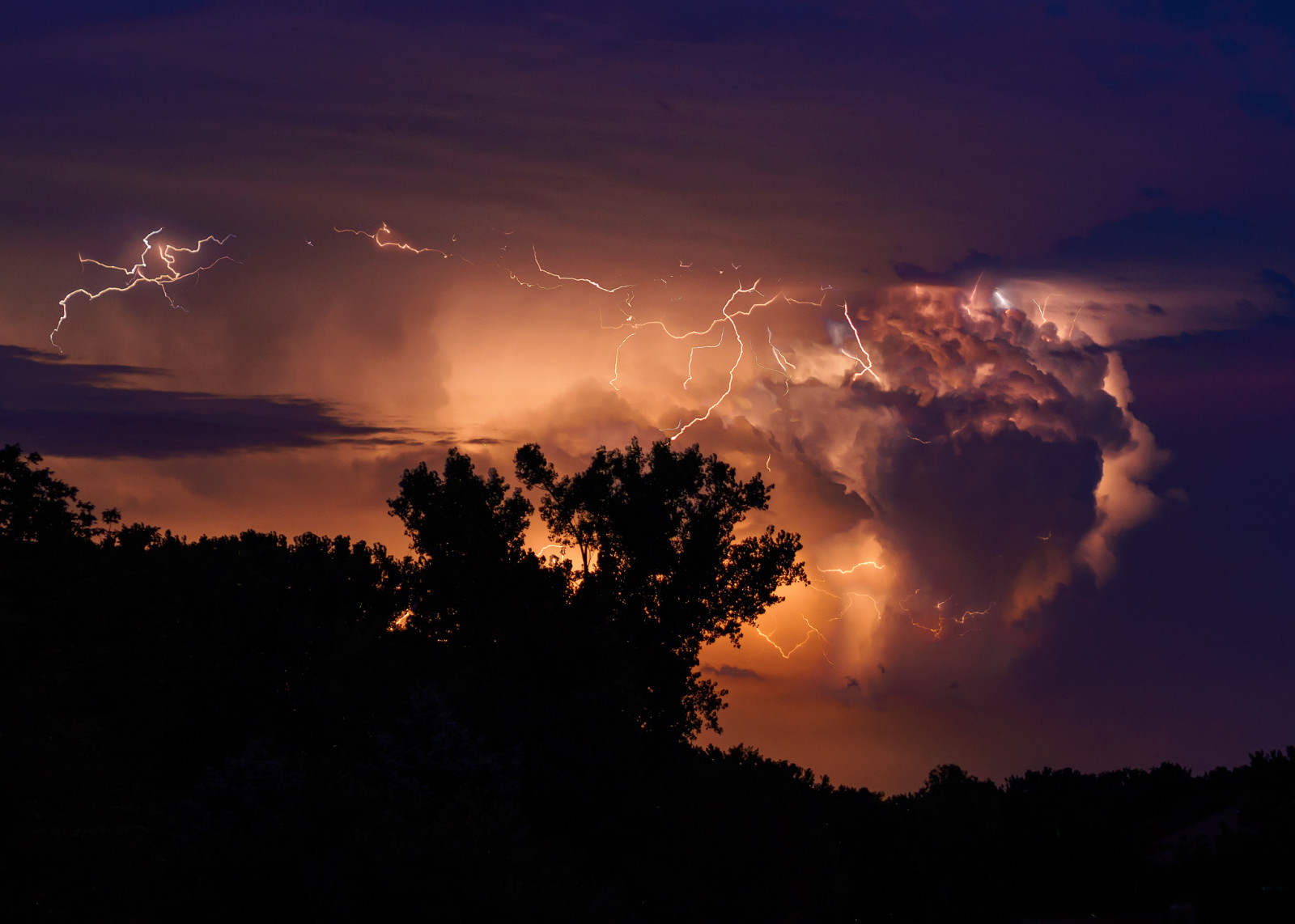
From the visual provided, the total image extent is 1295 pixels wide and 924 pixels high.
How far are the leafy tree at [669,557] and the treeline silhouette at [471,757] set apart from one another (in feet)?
0.29

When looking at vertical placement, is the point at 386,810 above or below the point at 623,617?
below

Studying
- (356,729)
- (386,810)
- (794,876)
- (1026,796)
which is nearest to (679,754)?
(794,876)

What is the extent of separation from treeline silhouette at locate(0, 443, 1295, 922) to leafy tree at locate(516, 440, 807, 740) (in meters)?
0.09

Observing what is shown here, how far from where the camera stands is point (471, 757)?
27.4 meters

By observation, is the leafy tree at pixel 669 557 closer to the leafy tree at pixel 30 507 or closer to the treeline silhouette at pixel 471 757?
the treeline silhouette at pixel 471 757

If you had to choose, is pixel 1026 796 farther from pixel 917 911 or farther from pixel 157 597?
pixel 157 597

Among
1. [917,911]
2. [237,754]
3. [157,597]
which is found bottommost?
[917,911]

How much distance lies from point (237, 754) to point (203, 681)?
2322 mm

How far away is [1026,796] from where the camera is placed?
4416 centimetres

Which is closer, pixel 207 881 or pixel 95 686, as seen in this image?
pixel 207 881

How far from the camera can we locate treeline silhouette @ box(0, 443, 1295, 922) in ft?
73.9

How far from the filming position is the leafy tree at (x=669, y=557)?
3703 cm

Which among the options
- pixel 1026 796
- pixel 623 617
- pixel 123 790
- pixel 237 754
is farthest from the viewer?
pixel 1026 796

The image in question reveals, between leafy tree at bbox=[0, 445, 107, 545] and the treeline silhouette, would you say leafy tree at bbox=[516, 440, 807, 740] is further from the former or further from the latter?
leafy tree at bbox=[0, 445, 107, 545]
